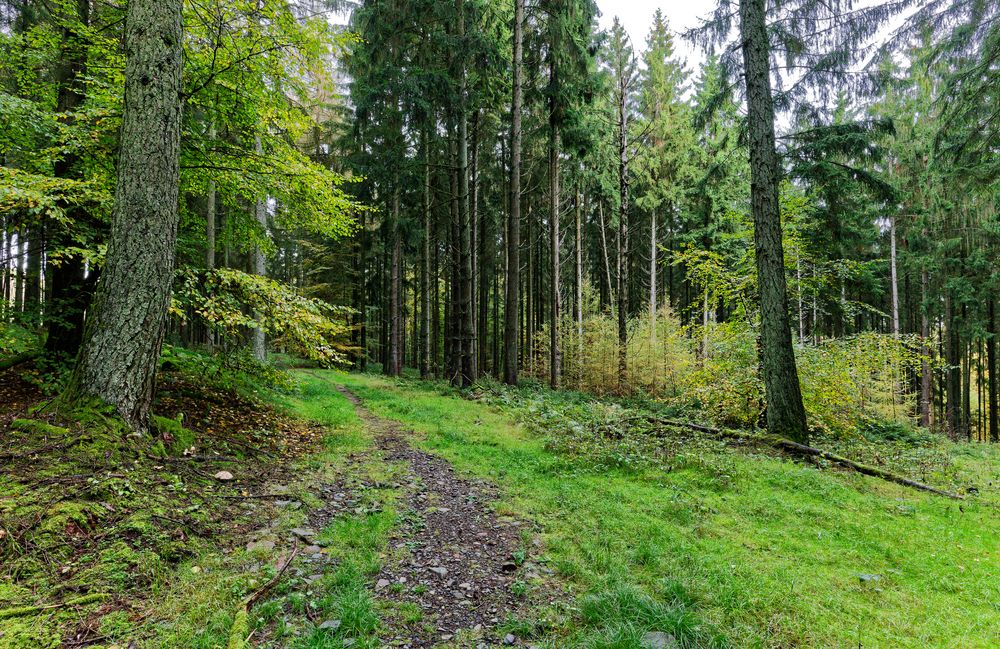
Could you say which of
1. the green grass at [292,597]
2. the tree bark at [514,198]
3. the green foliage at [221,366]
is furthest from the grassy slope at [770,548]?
the tree bark at [514,198]

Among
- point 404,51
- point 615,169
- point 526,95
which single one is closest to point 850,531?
point 526,95

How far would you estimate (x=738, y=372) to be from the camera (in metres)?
9.73

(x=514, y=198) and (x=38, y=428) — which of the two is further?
(x=514, y=198)

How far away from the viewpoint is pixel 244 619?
254 cm

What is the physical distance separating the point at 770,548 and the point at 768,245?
19.4 ft

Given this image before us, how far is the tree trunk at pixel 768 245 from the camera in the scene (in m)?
7.58

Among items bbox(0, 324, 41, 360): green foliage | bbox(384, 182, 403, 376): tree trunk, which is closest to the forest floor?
bbox(0, 324, 41, 360): green foliage

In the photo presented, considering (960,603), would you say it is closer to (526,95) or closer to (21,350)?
(21,350)

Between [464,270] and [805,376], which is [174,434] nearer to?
[464,270]

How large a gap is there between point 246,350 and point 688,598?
7.37 meters

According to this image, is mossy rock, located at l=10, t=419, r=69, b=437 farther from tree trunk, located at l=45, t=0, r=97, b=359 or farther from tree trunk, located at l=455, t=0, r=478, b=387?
tree trunk, located at l=455, t=0, r=478, b=387

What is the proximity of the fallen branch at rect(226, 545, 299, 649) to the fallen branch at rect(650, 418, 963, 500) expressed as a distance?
7.62 m

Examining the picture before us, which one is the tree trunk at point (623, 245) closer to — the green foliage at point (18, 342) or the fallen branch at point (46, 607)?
the green foliage at point (18, 342)

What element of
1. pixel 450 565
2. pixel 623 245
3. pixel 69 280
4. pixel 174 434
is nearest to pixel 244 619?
pixel 450 565
